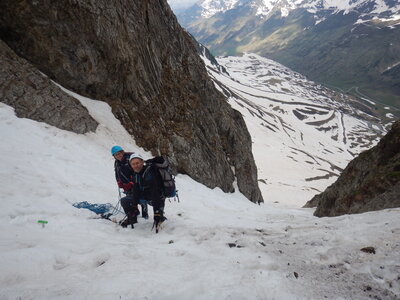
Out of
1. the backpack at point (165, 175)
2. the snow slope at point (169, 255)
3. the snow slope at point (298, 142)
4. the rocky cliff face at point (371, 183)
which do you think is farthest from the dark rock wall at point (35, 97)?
the snow slope at point (298, 142)

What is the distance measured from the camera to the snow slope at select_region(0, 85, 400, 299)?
4219mm

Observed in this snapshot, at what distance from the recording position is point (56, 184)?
30.7 feet

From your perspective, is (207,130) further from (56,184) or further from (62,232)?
(62,232)

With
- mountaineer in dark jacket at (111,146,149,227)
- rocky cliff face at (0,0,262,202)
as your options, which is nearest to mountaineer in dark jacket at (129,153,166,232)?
mountaineer in dark jacket at (111,146,149,227)

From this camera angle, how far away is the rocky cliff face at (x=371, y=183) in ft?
39.3

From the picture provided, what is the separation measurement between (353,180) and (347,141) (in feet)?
490

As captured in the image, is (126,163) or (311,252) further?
(126,163)

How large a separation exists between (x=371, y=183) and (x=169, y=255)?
1311cm

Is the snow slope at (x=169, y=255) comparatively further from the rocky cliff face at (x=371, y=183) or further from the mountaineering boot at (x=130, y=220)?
the rocky cliff face at (x=371, y=183)

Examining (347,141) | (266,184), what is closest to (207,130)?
(266,184)

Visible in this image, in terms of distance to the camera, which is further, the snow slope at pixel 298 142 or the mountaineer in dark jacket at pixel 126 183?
the snow slope at pixel 298 142

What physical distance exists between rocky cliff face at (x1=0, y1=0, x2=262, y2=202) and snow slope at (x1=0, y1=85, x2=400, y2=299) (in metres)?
9.97

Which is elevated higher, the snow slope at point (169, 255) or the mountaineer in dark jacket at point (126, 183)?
the mountaineer in dark jacket at point (126, 183)

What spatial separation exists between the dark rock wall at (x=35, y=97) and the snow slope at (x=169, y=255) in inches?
201
